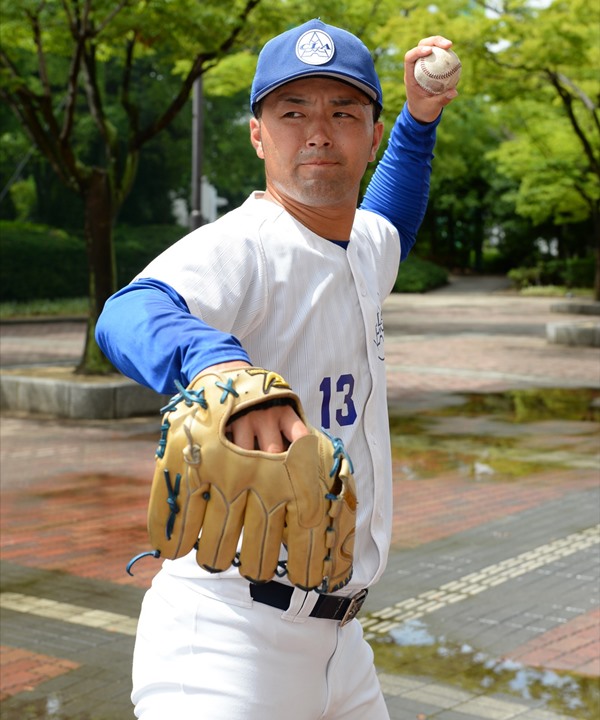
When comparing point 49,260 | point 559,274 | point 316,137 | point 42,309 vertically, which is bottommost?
point 42,309

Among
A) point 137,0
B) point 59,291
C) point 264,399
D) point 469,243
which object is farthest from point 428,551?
point 469,243

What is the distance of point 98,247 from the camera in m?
14.5

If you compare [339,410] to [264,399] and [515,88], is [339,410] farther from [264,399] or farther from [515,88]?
[515,88]

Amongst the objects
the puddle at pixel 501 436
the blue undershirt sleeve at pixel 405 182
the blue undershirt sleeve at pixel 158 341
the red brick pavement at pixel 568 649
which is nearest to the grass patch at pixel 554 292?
the puddle at pixel 501 436

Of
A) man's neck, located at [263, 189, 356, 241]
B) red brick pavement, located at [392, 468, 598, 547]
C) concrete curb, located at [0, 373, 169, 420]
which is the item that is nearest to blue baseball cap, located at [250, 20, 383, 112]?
man's neck, located at [263, 189, 356, 241]

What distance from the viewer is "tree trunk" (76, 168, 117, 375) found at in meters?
14.3

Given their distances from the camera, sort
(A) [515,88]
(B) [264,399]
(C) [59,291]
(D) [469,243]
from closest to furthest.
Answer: (B) [264,399] → (A) [515,88] → (C) [59,291] → (D) [469,243]

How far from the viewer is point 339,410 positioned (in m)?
2.53

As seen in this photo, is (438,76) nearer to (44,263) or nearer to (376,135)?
(376,135)

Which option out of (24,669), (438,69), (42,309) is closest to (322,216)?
(438,69)

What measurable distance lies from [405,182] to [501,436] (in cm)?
875

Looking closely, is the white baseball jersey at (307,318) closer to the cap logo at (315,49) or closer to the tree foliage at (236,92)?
the cap logo at (315,49)

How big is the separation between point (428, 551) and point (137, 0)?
Answer: 8.35 m

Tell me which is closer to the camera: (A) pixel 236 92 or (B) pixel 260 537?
(B) pixel 260 537
